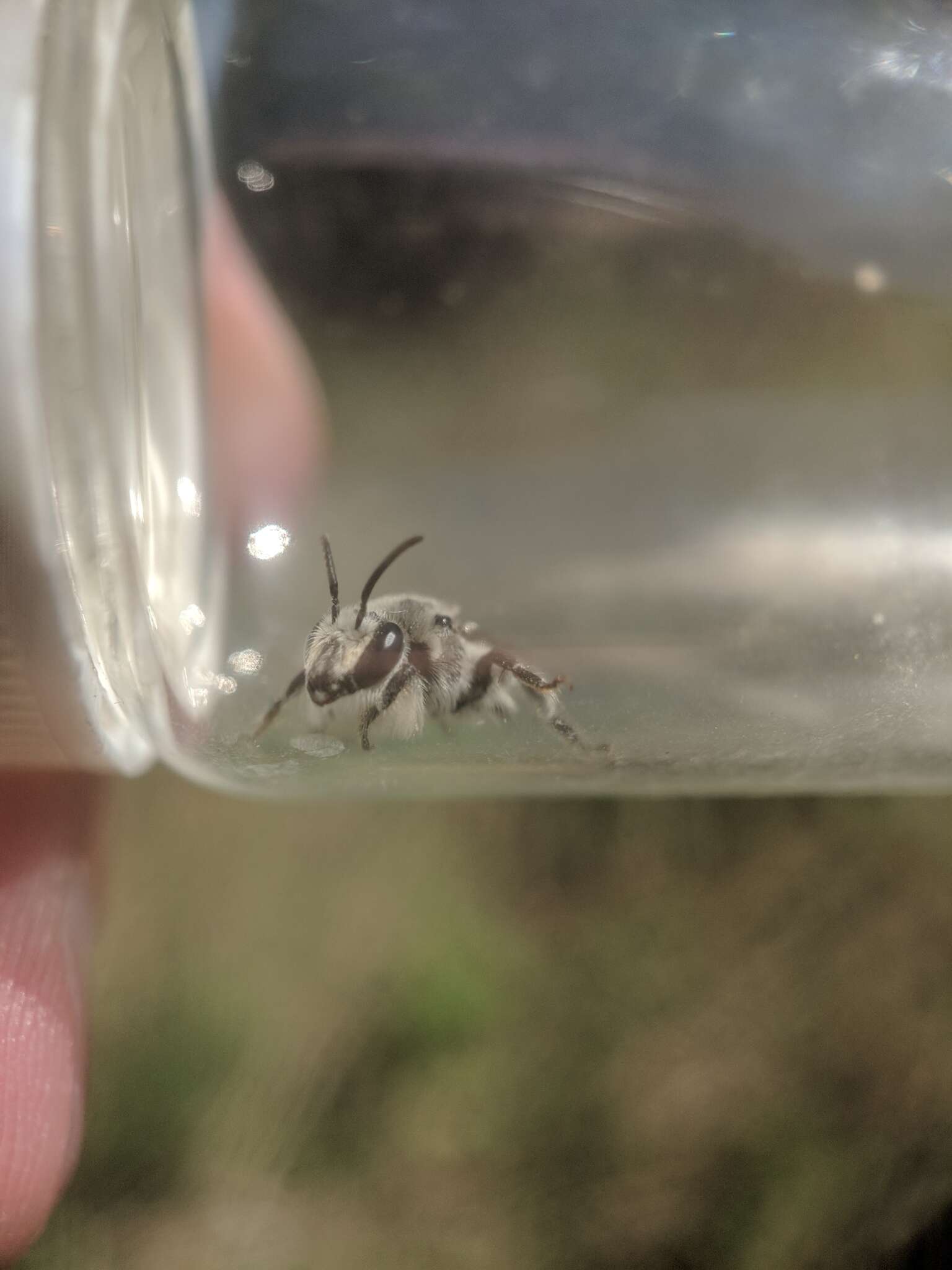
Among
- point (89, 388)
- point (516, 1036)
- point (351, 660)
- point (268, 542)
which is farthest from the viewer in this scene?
point (516, 1036)

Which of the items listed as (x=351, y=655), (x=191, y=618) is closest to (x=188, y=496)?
(x=191, y=618)

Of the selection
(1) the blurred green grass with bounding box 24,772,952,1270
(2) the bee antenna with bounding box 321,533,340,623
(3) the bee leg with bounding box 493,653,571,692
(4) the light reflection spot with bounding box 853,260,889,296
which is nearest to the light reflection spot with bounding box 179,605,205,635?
(2) the bee antenna with bounding box 321,533,340,623

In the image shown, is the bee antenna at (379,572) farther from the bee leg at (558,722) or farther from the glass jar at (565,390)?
the bee leg at (558,722)

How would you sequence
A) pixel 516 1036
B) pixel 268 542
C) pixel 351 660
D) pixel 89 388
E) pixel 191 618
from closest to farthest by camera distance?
pixel 89 388
pixel 351 660
pixel 191 618
pixel 268 542
pixel 516 1036

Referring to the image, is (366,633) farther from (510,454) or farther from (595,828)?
(595,828)

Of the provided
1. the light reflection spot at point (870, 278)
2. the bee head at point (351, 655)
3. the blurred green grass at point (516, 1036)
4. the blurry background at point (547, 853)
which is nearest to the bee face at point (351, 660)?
the bee head at point (351, 655)

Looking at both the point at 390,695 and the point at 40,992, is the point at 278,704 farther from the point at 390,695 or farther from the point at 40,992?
the point at 40,992

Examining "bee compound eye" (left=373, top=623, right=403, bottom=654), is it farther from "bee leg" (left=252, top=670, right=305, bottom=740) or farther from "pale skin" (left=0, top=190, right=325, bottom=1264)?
"pale skin" (left=0, top=190, right=325, bottom=1264)
